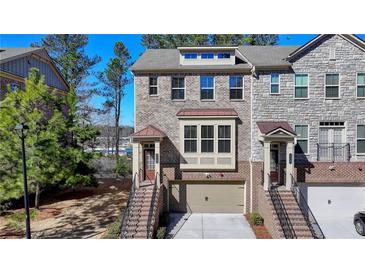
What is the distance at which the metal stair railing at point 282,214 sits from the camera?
7586 millimetres

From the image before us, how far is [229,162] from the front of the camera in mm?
9891

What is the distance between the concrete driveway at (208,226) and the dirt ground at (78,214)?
255 cm

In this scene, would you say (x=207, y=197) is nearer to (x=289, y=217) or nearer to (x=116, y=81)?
(x=289, y=217)

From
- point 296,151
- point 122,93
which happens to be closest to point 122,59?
Result: point 122,93

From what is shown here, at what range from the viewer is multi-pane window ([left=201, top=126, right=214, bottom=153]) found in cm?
988

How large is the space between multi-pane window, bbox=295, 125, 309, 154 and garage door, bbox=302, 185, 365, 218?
160 centimetres

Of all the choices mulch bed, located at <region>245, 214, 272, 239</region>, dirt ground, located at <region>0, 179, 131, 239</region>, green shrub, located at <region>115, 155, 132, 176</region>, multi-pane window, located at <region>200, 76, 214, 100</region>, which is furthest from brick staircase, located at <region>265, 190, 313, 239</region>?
green shrub, located at <region>115, 155, 132, 176</region>

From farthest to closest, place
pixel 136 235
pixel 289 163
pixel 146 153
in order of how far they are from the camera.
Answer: pixel 146 153 → pixel 289 163 → pixel 136 235

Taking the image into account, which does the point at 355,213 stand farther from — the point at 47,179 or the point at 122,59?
the point at 122,59

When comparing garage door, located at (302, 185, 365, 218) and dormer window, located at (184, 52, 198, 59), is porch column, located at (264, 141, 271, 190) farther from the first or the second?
dormer window, located at (184, 52, 198, 59)

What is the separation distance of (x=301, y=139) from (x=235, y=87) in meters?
3.58

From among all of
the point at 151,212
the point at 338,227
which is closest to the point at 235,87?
the point at 151,212

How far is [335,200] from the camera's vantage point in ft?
31.2
